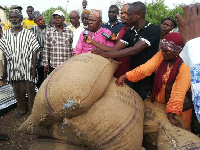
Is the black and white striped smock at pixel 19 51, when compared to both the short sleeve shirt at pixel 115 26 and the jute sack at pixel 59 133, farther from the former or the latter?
the jute sack at pixel 59 133

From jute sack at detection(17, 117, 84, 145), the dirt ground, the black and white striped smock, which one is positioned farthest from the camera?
the black and white striped smock

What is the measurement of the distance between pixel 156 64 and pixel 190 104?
565 mm

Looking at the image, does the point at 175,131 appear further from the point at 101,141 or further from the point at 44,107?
the point at 44,107

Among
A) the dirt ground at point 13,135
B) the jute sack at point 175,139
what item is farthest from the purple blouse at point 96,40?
the dirt ground at point 13,135

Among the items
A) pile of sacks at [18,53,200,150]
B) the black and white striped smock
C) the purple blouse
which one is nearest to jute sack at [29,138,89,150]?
pile of sacks at [18,53,200,150]

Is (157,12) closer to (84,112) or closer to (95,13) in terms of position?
(95,13)

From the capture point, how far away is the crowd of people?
4.22 ft

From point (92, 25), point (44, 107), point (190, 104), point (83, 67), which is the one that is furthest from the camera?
point (92, 25)

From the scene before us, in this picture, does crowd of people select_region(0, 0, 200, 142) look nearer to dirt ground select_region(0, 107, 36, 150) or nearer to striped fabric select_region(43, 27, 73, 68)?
striped fabric select_region(43, 27, 73, 68)

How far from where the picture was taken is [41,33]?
14.4 ft

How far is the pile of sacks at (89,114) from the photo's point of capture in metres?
1.64

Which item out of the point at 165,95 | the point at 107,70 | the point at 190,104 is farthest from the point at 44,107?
the point at 190,104

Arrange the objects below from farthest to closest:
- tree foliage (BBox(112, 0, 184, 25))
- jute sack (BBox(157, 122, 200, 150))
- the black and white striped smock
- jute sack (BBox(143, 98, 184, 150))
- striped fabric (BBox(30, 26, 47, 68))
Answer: tree foliage (BBox(112, 0, 184, 25)) → striped fabric (BBox(30, 26, 47, 68)) → the black and white striped smock → jute sack (BBox(143, 98, 184, 150)) → jute sack (BBox(157, 122, 200, 150))

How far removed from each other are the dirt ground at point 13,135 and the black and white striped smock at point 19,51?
78 cm
